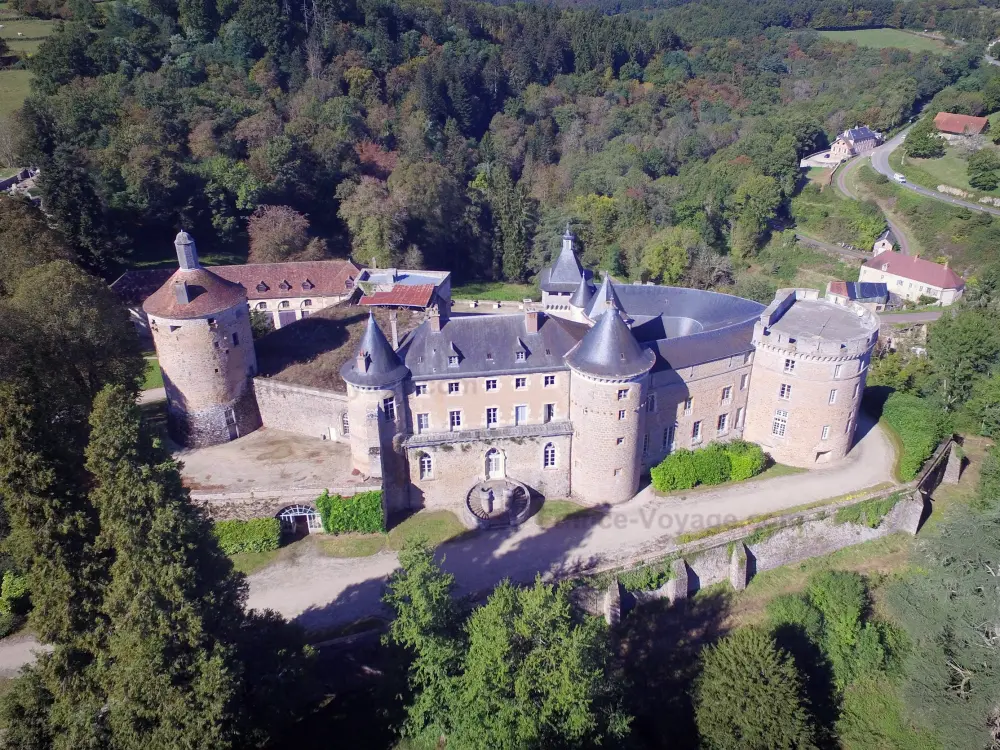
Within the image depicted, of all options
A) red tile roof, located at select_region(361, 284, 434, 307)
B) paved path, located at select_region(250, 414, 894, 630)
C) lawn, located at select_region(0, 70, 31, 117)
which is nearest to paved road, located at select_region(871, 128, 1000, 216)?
paved path, located at select_region(250, 414, 894, 630)

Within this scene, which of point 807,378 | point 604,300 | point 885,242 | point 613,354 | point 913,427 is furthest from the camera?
point 885,242

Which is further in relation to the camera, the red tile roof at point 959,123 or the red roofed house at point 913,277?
the red tile roof at point 959,123

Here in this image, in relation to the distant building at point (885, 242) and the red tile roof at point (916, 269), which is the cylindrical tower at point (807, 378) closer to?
the red tile roof at point (916, 269)

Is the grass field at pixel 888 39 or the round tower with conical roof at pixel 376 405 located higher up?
the grass field at pixel 888 39

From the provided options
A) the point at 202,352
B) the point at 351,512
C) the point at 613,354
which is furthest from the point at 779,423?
the point at 202,352

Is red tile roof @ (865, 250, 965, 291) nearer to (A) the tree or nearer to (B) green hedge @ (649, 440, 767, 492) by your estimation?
(B) green hedge @ (649, 440, 767, 492)

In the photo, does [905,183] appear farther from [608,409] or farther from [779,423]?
[608,409]

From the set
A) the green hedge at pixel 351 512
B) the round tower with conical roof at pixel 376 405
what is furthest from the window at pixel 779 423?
the green hedge at pixel 351 512
